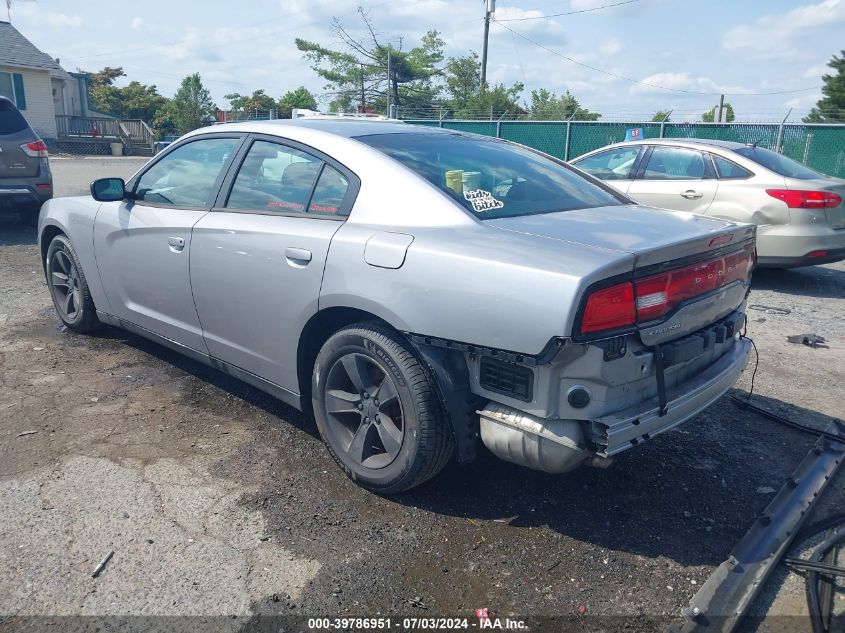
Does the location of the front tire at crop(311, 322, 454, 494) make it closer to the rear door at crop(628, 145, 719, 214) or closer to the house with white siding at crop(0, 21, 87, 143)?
the rear door at crop(628, 145, 719, 214)

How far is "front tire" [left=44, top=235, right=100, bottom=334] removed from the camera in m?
4.90

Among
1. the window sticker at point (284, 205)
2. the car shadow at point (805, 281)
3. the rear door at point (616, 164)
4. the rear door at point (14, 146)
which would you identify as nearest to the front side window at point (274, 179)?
the window sticker at point (284, 205)

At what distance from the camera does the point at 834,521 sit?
113 inches

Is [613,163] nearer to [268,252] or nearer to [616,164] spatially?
[616,164]

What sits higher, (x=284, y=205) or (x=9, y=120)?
(x=9, y=120)

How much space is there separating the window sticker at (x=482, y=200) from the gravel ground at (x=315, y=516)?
125cm

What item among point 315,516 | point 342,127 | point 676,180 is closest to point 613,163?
point 676,180

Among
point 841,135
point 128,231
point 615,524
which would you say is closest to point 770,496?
point 615,524

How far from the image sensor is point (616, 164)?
8273 mm

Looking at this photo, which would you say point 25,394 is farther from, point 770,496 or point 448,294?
point 770,496

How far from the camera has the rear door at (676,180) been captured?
7.42 m

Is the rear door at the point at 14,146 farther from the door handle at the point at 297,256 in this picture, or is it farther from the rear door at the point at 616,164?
the door handle at the point at 297,256

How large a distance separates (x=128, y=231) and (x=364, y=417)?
217cm

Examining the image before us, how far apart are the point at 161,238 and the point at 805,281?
6.95 m
